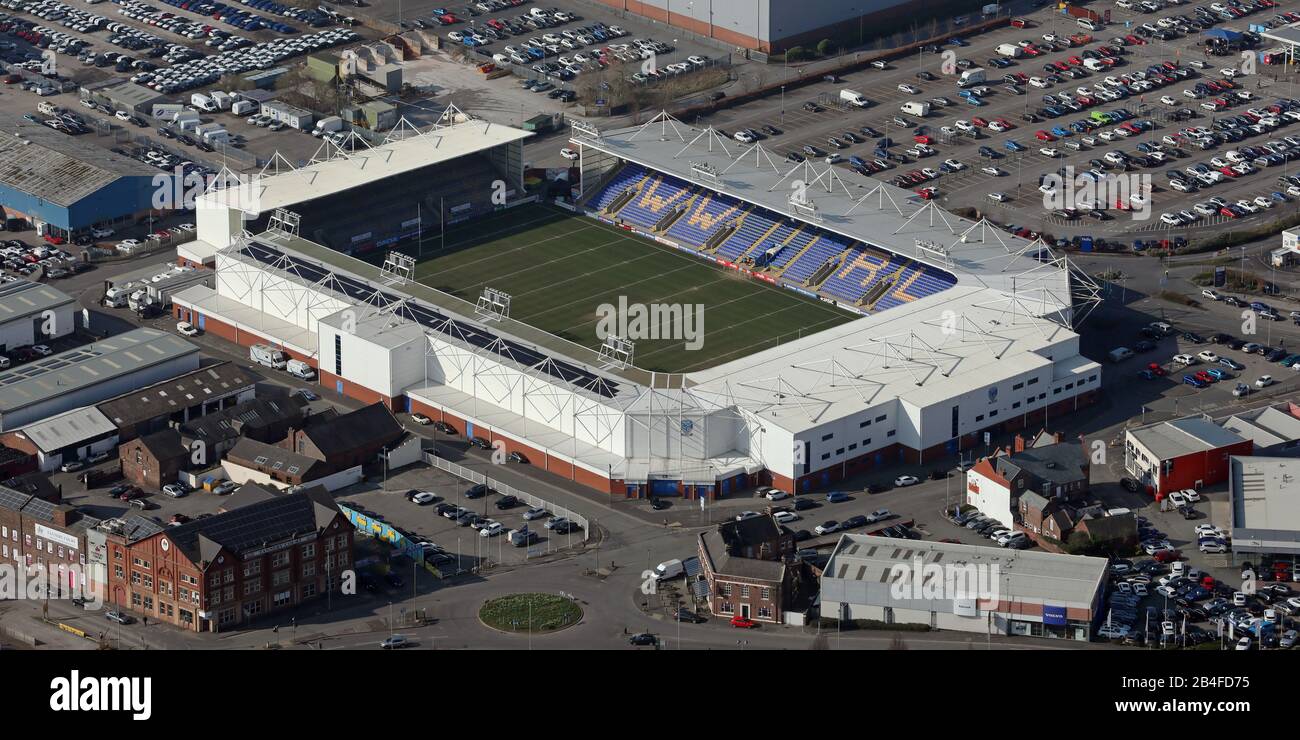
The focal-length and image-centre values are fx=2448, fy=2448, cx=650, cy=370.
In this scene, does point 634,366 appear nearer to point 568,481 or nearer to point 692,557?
point 568,481

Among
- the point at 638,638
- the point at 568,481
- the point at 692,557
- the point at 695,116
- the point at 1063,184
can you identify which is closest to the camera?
the point at 638,638

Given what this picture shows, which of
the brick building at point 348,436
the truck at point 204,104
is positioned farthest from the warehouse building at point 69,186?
the brick building at point 348,436

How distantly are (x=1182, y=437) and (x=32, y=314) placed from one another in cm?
6745

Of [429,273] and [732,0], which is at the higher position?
[732,0]

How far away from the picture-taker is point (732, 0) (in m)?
194

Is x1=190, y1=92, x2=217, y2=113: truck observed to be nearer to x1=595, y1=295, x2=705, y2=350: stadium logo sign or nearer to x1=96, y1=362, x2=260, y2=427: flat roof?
x1=595, y1=295, x2=705, y2=350: stadium logo sign

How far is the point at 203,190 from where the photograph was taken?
168 meters

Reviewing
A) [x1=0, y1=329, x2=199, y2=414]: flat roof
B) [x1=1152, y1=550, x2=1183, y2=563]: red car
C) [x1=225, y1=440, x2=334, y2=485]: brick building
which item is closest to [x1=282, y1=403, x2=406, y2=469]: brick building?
[x1=225, y1=440, x2=334, y2=485]: brick building

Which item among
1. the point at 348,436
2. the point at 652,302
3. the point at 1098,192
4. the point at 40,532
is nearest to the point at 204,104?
the point at 652,302

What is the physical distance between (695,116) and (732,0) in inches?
588

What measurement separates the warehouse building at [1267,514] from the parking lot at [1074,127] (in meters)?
38.3

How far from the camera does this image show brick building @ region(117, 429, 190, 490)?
5098 inches

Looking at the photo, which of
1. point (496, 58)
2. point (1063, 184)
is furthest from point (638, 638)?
point (496, 58)

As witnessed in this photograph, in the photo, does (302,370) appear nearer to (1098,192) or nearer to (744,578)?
(744,578)
